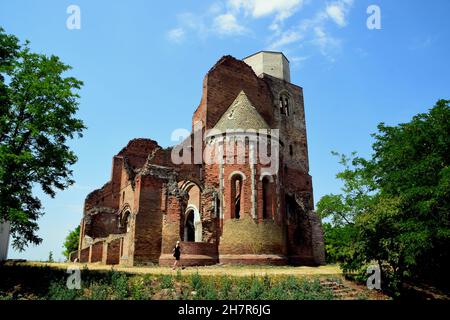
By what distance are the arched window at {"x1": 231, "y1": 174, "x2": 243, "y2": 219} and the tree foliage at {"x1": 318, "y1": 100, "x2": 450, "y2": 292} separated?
506cm

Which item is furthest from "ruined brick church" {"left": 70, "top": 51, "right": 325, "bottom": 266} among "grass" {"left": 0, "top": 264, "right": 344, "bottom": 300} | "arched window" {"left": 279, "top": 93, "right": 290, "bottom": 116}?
"grass" {"left": 0, "top": 264, "right": 344, "bottom": 300}

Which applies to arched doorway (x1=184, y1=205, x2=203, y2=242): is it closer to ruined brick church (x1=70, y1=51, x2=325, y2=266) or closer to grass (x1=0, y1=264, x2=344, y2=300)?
ruined brick church (x1=70, y1=51, x2=325, y2=266)

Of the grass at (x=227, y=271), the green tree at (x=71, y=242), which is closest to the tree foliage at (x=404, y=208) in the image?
the grass at (x=227, y=271)

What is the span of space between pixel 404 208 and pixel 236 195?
983 cm

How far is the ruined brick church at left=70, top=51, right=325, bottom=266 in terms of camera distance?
65.5ft

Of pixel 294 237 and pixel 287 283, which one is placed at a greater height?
pixel 294 237

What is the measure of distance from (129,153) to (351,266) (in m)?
22.7

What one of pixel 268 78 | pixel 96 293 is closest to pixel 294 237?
pixel 268 78

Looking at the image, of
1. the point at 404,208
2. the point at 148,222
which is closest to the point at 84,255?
the point at 148,222

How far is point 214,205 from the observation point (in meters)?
21.2

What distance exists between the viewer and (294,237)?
87.0ft

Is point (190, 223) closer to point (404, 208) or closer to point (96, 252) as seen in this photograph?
point (96, 252)

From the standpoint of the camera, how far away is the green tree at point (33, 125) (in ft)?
40.7
